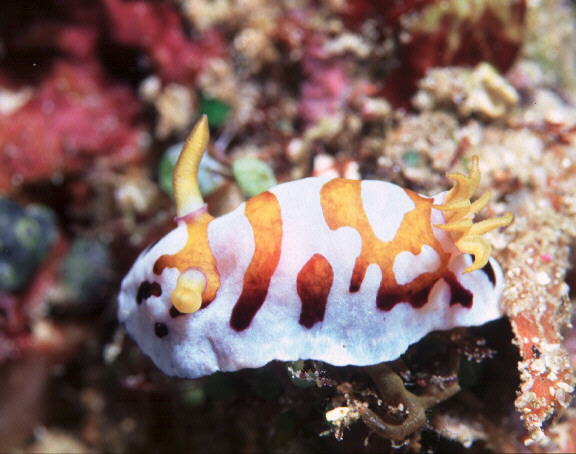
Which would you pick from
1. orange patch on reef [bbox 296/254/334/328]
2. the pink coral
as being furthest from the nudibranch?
the pink coral

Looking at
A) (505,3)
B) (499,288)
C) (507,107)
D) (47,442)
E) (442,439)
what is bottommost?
(47,442)

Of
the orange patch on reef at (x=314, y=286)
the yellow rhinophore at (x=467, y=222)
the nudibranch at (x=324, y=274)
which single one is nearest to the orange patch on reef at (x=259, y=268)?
the nudibranch at (x=324, y=274)

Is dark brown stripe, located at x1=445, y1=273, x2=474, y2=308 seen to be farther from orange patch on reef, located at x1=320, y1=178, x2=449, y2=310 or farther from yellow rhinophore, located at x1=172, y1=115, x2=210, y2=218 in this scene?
yellow rhinophore, located at x1=172, y1=115, x2=210, y2=218

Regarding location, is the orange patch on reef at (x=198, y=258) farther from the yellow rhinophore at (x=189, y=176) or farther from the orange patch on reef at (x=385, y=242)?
the orange patch on reef at (x=385, y=242)

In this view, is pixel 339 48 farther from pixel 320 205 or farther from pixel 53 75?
pixel 53 75

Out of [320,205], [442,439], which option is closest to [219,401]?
[442,439]

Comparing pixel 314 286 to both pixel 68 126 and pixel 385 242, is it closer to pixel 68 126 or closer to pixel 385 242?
pixel 385 242
